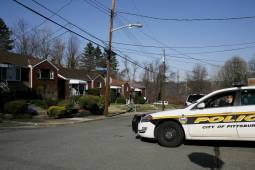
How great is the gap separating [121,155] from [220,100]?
10.6 ft

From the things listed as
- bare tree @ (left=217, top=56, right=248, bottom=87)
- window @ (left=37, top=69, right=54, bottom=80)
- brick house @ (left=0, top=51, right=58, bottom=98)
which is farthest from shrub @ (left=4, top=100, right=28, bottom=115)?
bare tree @ (left=217, top=56, right=248, bottom=87)

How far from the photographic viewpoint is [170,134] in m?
10.2

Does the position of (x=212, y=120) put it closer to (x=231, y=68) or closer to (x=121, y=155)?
(x=121, y=155)

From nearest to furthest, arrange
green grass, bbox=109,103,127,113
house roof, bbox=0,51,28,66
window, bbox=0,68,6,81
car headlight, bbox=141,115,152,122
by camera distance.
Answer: car headlight, bbox=141,115,152,122
green grass, bbox=109,103,127,113
window, bbox=0,68,6,81
house roof, bbox=0,51,28,66

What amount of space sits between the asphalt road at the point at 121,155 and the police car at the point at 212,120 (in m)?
0.37

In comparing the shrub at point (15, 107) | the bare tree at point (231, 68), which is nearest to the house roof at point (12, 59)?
the shrub at point (15, 107)

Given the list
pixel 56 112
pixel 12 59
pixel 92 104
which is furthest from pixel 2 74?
pixel 56 112

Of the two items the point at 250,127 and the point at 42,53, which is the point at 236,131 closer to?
the point at 250,127

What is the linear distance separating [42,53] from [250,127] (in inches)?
2552

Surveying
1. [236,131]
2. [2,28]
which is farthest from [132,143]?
[2,28]

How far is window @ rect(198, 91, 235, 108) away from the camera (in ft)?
32.2

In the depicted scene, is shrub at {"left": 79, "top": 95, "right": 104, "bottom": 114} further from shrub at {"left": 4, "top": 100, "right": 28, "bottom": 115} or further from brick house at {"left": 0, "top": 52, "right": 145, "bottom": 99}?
brick house at {"left": 0, "top": 52, "right": 145, "bottom": 99}

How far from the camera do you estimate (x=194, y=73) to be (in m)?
109

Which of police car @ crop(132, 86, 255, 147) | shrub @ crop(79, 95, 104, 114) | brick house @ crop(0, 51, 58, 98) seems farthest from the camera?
brick house @ crop(0, 51, 58, 98)
